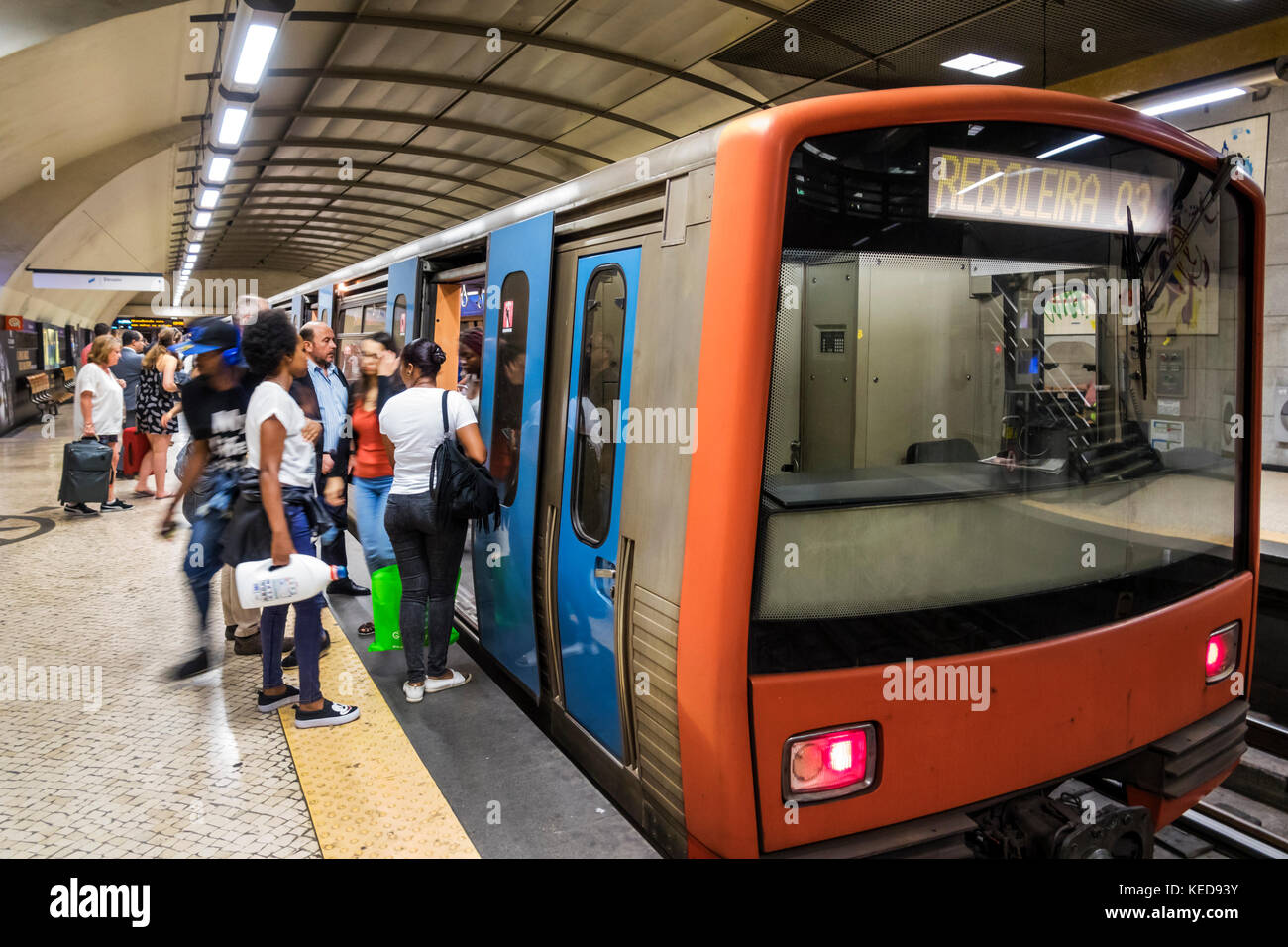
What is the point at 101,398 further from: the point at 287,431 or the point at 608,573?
the point at 608,573

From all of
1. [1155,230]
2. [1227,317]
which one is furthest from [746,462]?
[1227,317]

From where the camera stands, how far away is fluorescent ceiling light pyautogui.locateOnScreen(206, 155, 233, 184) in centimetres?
1294

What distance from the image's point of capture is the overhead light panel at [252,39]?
691cm

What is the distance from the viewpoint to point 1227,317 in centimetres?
302

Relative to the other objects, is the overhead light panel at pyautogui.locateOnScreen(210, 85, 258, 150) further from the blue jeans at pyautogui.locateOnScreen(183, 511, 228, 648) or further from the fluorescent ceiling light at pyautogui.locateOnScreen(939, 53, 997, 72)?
the fluorescent ceiling light at pyautogui.locateOnScreen(939, 53, 997, 72)

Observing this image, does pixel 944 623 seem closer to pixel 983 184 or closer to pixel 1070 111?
pixel 983 184

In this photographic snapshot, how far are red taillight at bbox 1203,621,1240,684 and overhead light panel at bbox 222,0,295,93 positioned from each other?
7570 millimetres

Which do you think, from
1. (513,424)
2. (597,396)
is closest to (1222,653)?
(597,396)

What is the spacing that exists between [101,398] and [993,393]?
9.79 metres

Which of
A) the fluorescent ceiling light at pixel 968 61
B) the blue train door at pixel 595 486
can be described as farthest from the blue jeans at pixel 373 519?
the fluorescent ceiling light at pixel 968 61

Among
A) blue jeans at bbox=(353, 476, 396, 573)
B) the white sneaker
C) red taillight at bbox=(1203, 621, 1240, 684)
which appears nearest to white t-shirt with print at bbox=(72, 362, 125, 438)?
blue jeans at bbox=(353, 476, 396, 573)

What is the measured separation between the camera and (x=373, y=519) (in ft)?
17.4

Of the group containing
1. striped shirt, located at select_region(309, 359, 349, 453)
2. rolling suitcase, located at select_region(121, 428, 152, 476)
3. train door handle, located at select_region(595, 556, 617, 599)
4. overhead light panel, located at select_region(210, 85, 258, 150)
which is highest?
overhead light panel, located at select_region(210, 85, 258, 150)

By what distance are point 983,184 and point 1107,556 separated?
131cm
